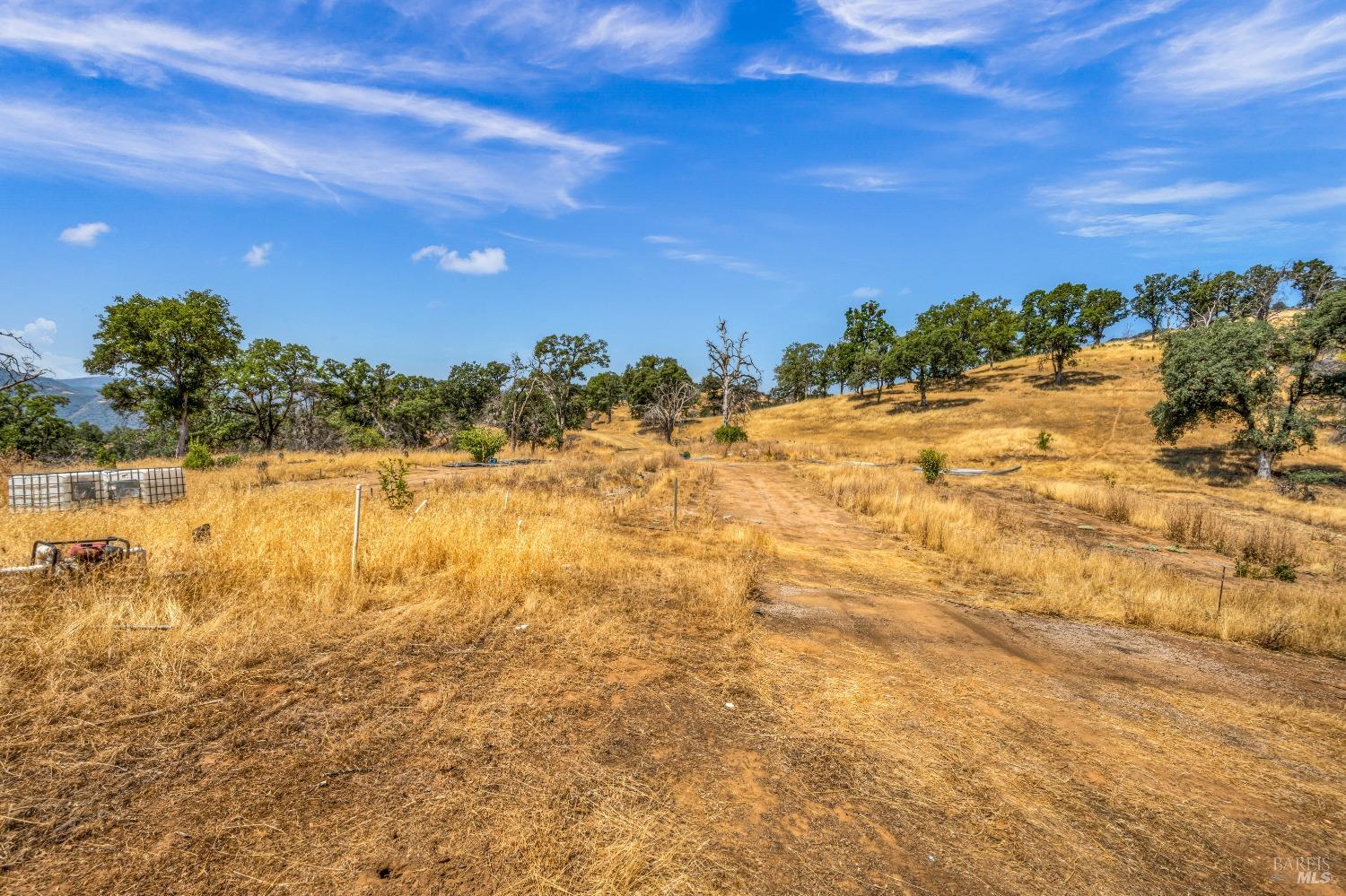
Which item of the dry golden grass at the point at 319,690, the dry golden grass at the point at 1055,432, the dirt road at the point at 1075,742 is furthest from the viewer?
the dry golden grass at the point at 1055,432

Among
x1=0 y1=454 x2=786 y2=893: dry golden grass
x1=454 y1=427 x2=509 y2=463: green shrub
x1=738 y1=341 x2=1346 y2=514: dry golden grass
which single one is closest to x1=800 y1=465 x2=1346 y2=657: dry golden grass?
x1=0 y1=454 x2=786 y2=893: dry golden grass

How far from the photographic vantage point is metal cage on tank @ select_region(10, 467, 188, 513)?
944cm

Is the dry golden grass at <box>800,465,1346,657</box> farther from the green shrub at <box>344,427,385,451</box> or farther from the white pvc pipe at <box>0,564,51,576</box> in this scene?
the green shrub at <box>344,427,385,451</box>

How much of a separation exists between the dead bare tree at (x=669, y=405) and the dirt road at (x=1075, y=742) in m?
39.7

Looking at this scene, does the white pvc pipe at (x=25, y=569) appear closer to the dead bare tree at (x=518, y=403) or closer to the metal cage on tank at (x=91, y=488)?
the metal cage on tank at (x=91, y=488)

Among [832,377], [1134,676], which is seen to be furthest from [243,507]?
[832,377]

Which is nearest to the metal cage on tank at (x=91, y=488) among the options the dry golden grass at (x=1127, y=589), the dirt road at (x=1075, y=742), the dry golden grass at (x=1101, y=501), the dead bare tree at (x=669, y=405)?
the dirt road at (x=1075, y=742)

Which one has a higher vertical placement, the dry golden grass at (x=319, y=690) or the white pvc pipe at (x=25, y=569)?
the white pvc pipe at (x=25, y=569)

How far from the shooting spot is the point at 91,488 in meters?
10.1

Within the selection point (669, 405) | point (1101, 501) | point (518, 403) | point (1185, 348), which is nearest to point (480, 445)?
point (518, 403)

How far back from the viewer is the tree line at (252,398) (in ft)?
80.6

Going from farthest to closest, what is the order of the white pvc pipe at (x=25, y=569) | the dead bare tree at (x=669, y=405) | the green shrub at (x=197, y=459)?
the dead bare tree at (x=669, y=405) < the green shrub at (x=197, y=459) < the white pvc pipe at (x=25, y=569)

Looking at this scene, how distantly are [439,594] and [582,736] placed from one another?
3.13 m

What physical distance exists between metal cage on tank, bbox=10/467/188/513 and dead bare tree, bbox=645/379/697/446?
36.1 meters
